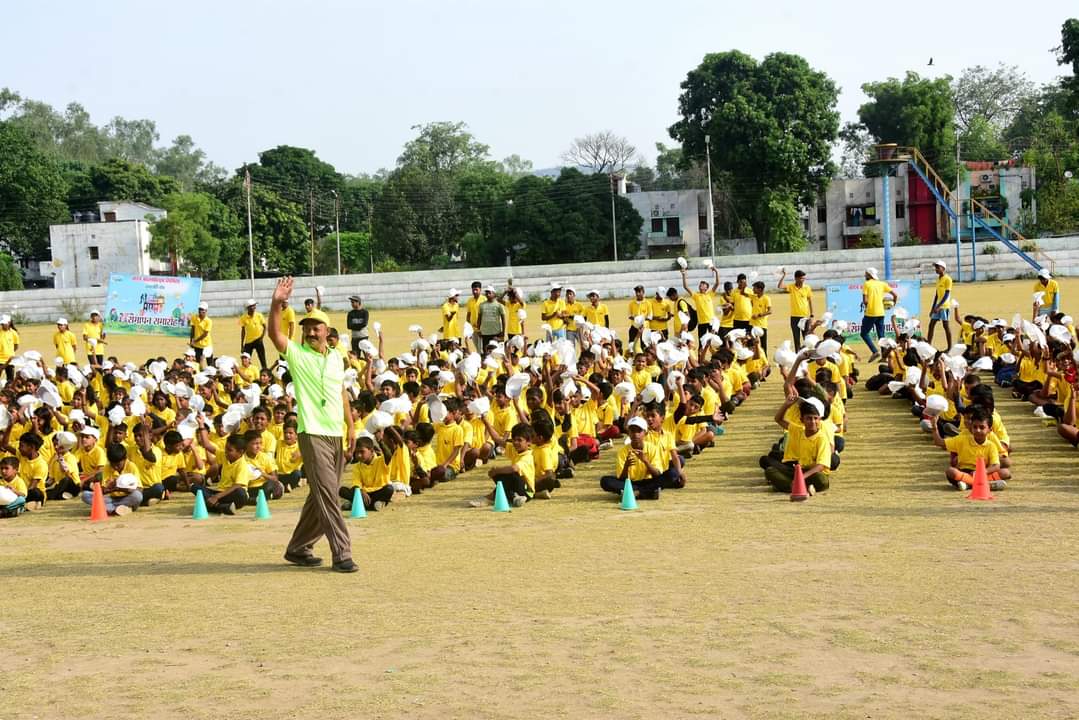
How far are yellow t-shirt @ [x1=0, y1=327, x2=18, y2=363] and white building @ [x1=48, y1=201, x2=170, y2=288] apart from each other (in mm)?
42012

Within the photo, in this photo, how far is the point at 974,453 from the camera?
11.0m

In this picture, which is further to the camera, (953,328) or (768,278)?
(768,278)

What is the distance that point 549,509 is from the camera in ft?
35.4

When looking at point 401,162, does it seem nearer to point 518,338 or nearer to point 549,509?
point 518,338

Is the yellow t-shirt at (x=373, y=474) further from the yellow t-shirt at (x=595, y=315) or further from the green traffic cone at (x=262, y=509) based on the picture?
the yellow t-shirt at (x=595, y=315)

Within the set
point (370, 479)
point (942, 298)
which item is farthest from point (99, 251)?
point (370, 479)

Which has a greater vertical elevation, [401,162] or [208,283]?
[401,162]

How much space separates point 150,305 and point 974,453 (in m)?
21.0

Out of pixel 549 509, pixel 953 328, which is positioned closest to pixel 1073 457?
pixel 549 509

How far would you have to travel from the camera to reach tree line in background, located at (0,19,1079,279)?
5762 centimetres

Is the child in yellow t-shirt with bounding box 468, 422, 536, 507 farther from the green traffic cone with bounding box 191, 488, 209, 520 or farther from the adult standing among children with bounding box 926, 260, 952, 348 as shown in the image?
the adult standing among children with bounding box 926, 260, 952, 348

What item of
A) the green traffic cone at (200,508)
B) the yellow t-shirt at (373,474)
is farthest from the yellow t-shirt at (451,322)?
the green traffic cone at (200,508)

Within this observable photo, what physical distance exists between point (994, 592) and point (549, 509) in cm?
450

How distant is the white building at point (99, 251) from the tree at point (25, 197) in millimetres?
4951
